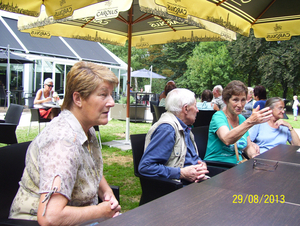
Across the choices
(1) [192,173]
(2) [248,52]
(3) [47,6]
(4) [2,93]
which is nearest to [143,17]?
(3) [47,6]

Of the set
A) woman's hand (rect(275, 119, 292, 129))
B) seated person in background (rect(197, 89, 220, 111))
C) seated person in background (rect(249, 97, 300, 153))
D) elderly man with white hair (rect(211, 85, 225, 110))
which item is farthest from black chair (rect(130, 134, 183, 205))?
elderly man with white hair (rect(211, 85, 225, 110))

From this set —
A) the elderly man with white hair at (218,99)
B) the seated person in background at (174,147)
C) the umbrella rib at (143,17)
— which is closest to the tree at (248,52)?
the elderly man with white hair at (218,99)

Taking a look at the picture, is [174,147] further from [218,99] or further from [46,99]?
[46,99]

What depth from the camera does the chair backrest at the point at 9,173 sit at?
165 cm

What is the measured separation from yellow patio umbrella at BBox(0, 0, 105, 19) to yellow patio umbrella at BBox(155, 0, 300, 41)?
1.62 metres

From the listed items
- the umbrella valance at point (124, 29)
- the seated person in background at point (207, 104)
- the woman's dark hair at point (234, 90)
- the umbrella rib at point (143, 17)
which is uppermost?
the umbrella rib at point (143, 17)

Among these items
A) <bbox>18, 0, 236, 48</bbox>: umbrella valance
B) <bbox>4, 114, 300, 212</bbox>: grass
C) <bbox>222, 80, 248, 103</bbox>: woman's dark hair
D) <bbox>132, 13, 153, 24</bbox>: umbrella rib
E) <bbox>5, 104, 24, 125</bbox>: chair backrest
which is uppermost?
<bbox>132, 13, 153, 24</bbox>: umbrella rib

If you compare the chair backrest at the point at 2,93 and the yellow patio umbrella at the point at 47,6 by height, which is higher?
the yellow patio umbrella at the point at 47,6

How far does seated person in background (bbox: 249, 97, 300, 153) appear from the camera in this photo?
3.78 m

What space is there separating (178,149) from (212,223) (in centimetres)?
120

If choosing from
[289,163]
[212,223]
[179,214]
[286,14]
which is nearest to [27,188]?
[179,214]

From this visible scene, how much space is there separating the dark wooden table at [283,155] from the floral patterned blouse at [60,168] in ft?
6.40

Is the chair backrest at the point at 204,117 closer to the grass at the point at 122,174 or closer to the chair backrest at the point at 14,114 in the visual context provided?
the grass at the point at 122,174
